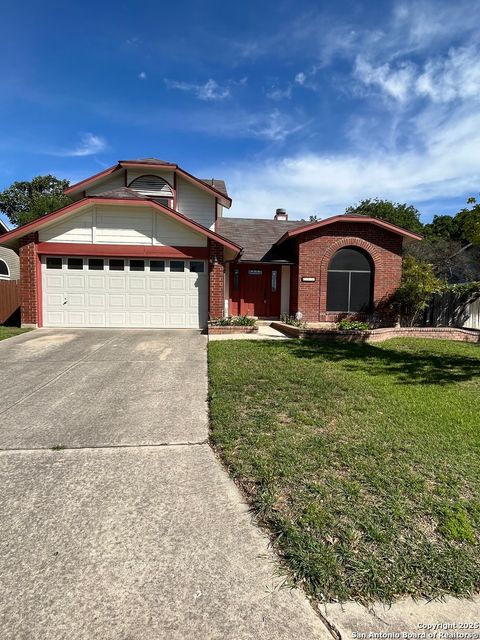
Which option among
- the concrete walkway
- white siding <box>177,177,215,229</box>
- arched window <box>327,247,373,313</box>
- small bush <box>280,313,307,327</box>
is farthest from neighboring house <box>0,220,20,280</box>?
arched window <box>327,247,373,313</box>

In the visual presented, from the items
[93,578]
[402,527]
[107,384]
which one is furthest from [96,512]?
[107,384]

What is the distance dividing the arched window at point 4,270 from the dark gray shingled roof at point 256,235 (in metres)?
11.6

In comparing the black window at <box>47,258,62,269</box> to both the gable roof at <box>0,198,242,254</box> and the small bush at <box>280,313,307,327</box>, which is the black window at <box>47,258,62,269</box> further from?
the small bush at <box>280,313,307,327</box>

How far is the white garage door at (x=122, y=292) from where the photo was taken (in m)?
12.8

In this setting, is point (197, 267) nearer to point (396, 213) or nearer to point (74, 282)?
point (74, 282)

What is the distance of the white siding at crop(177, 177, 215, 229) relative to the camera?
15.3 metres

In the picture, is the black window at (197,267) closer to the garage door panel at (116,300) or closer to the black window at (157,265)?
the black window at (157,265)

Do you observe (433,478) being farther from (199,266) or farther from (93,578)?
(199,266)

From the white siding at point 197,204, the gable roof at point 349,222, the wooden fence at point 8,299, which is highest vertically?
the white siding at point 197,204

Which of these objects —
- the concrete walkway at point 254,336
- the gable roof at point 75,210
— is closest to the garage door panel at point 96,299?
the gable roof at point 75,210

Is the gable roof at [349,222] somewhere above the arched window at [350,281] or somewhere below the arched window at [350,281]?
above

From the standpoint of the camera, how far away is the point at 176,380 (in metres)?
6.62

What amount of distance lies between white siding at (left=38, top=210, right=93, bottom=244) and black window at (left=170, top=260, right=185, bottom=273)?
9.18 ft

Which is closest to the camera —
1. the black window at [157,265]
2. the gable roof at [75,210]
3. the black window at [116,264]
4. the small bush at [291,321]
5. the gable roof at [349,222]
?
the gable roof at [75,210]
